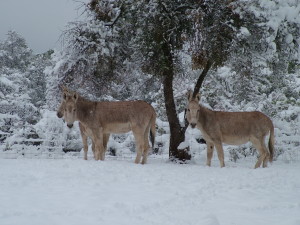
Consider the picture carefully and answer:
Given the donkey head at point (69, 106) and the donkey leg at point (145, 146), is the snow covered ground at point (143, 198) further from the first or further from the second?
the donkey head at point (69, 106)

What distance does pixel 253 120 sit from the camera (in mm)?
9719

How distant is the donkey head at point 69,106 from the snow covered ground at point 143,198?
2862 millimetres

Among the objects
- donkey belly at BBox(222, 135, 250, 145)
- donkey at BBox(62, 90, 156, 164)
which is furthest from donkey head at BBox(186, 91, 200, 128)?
donkey at BBox(62, 90, 156, 164)

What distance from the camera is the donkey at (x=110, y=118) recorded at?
10234mm

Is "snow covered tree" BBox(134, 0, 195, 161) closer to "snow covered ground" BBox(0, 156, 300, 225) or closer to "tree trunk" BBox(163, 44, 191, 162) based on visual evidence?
"tree trunk" BBox(163, 44, 191, 162)

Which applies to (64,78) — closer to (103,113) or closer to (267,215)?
(103,113)

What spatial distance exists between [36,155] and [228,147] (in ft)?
23.9

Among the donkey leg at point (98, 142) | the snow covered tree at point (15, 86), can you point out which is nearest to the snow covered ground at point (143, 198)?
the donkey leg at point (98, 142)

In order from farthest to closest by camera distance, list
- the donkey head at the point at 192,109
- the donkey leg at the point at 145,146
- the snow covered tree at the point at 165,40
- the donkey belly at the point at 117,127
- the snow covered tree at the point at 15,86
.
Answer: the snow covered tree at the point at 15,86, the donkey belly at the point at 117,127, the donkey leg at the point at 145,146, the snow covered tree at the point at 165,40, the donkey head at the point at 192,109

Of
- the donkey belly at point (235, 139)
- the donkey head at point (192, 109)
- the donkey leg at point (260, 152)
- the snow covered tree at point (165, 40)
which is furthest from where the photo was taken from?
the donkey belly at point (235, 139)

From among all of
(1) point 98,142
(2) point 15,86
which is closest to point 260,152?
(1) point 98,142

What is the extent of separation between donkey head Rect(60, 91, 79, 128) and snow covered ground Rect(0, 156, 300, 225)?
2862 millimetres

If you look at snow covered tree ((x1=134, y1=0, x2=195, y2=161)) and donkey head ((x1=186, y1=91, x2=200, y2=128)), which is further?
snow covered tree ((x1=134, y1=0, x2=195, y2=161))

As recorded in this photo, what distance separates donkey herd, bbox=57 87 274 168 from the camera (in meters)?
9.68
